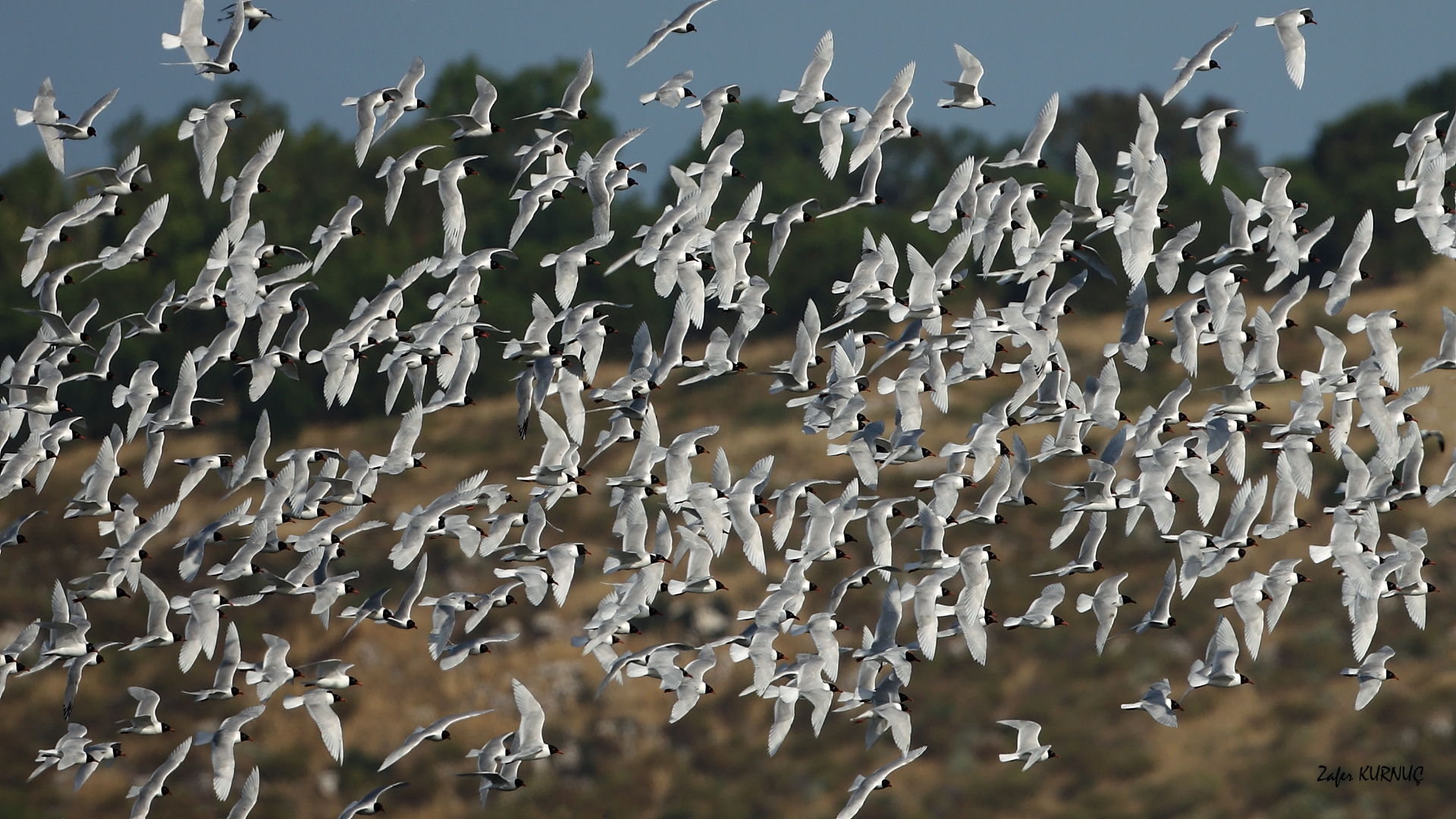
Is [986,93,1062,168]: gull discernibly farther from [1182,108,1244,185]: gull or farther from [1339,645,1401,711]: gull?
[1339,645,1401,711]: gull

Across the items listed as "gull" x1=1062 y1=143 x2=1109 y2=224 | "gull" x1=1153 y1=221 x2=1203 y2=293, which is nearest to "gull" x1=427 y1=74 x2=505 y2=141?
"gull" x1=1062 y1=143 x2=1109 y2=224

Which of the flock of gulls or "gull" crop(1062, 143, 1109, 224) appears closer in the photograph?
the flock of gulls

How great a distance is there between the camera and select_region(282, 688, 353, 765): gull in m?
30.2

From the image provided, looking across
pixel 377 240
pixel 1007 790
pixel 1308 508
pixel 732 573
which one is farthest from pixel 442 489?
pixel 1308 508

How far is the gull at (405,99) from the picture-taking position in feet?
103

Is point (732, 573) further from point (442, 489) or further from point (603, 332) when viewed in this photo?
point (603, 332)

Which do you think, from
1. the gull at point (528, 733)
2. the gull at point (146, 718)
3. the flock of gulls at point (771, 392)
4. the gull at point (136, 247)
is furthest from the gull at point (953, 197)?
the gull at point (146, 718)

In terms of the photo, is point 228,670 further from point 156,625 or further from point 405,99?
point 405,99

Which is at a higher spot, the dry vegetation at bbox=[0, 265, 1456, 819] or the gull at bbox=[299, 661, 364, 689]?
the gull at bbox=[299, 661, 364, 689]

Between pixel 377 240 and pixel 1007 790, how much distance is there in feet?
104

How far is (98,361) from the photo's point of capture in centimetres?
3338

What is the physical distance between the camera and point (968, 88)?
31250mm

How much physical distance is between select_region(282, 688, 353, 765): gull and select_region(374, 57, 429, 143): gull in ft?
29.0

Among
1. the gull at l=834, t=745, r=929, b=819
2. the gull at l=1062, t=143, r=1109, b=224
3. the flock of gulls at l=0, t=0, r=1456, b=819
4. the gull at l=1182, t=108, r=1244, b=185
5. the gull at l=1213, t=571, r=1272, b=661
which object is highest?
the gull at l=1182, t=108, r=1244, b=185
